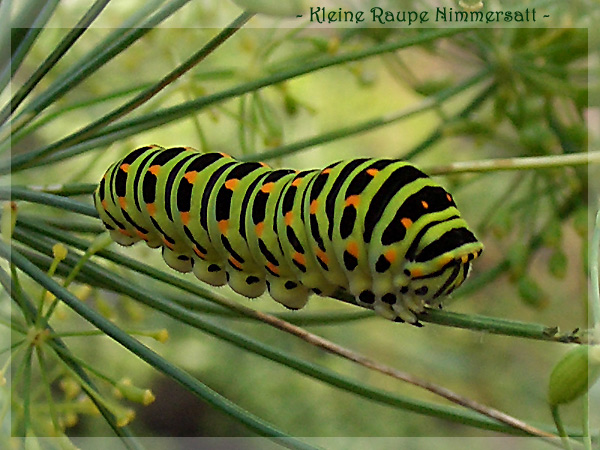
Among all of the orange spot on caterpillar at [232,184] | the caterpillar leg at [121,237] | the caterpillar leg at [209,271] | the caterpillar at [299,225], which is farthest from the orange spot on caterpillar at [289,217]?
the caterpillar leg at [121,237]

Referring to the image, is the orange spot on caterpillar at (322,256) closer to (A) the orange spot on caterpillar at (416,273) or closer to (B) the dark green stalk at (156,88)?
(A) the orange spot on caterpillar at (416,273)

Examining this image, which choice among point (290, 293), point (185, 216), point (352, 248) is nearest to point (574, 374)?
point (352, 248)

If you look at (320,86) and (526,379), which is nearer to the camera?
(526,379)

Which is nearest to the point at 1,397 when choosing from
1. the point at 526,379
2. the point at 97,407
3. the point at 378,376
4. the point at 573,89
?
the point at 97,407

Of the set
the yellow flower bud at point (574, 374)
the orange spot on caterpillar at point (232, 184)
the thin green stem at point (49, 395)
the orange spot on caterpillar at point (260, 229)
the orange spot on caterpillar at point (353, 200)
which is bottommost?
the thin green stem at point (49, 395)

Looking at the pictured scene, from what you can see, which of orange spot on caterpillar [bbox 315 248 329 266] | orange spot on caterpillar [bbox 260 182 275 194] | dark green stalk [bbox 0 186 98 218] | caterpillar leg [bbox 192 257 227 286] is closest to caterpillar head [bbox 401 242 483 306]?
orange spot on caterpillar [bbox 315 248 329 266]

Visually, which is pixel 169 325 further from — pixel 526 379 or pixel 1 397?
pixel 1 397

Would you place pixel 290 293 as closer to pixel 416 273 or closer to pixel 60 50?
pixel 416 273
